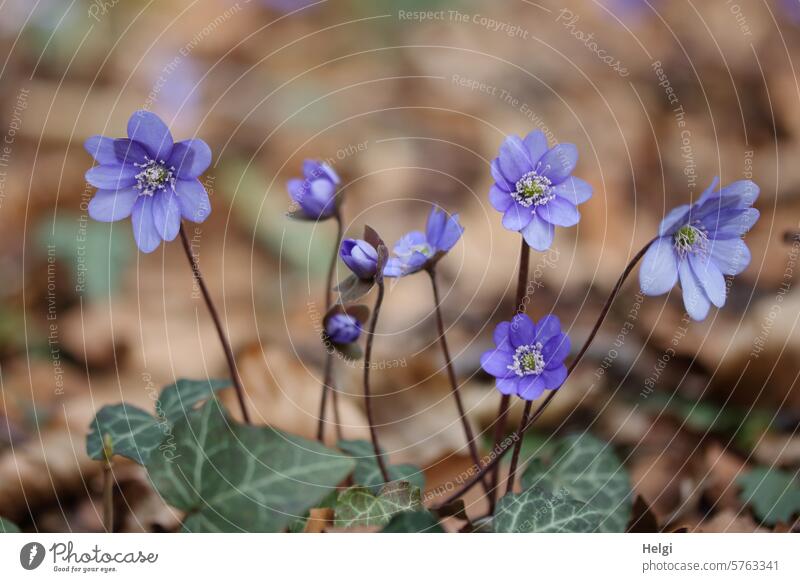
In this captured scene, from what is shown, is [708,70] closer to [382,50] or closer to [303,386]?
[382,50]

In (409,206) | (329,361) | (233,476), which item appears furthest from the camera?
(409,206)

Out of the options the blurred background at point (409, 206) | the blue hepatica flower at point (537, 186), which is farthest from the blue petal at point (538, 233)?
the blurred background at point (409, 206)

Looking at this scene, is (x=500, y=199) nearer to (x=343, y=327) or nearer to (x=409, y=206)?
(x=343, y=327)

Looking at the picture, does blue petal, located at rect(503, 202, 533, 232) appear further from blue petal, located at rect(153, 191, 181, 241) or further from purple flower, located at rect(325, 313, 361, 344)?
blue petal, located at rect(153, 191, 181, 241)

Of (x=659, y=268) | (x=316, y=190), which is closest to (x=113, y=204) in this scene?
(x=316, y=190)

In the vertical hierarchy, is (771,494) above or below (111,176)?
below

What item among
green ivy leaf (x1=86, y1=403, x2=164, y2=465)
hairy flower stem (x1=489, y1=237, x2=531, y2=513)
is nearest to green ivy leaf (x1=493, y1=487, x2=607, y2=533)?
hairy flower stem (x1=489, y1=237, x2=531, y2=513)
